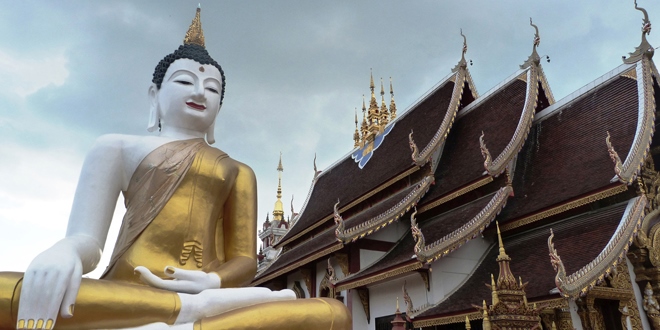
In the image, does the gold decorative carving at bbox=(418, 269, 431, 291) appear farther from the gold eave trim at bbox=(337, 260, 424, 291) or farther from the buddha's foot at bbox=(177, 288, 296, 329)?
the buddha's foot at bbox=(177, 288, 296, 329)

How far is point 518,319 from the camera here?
4254 mm

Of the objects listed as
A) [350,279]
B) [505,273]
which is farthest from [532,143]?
[505,273]

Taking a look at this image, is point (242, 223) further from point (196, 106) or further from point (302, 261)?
point (302, 261)

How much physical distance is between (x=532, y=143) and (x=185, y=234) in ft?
23.2

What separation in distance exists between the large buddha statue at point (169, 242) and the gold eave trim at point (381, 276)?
168 inches

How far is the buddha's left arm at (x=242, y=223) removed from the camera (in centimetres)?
261

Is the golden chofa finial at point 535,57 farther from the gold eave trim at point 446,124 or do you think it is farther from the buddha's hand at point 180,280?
the buddha's hand at point 180,280

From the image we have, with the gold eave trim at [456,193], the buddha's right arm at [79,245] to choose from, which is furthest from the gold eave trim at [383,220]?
the buddha's right arm at [79,245]

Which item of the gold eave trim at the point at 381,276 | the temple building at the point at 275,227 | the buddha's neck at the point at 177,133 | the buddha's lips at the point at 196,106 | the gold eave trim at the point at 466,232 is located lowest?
the gold eave trim at the point at 381,276

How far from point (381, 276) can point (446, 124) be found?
3118 millimetres

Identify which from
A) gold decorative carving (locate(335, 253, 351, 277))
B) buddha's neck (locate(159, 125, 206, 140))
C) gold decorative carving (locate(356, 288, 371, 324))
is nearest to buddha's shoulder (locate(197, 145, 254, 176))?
buddha's neck (locate(159, 125, 206, 140))

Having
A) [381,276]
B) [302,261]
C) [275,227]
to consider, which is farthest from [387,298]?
[275,227]

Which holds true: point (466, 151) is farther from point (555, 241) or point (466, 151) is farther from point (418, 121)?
point (555, 241)

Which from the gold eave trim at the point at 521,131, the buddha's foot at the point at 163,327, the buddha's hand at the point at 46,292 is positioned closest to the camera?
the buddha's hand at the point at 46,292
